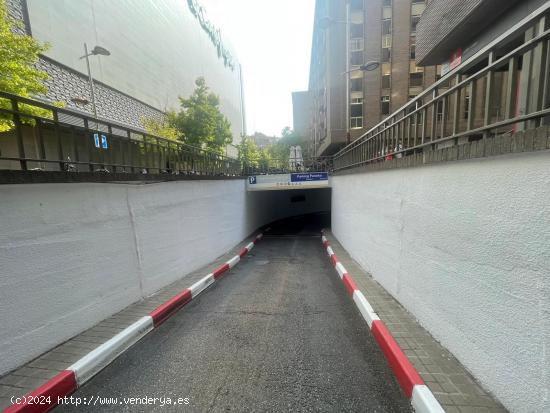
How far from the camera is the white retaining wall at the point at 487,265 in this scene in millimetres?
1891

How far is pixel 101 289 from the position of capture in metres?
4.03

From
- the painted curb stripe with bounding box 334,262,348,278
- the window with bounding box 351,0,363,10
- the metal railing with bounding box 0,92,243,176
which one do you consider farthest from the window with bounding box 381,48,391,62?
the metal railing with bounding box 0,92,243,176

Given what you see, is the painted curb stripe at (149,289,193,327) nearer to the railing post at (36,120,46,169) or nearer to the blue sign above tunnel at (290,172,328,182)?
the railing post at (36,120,46,169)

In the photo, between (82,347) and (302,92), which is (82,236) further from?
(302,92)

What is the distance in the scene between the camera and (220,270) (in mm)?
7320

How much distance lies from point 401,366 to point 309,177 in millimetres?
11793

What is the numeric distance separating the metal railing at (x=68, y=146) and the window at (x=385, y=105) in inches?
909

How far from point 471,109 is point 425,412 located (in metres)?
3.05

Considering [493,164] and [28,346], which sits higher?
[493,164]

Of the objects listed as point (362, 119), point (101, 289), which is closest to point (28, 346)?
point (101, 289)

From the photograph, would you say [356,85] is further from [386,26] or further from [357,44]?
[386,26]

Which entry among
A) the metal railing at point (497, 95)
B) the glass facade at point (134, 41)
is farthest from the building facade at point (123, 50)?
the metal railing at point (497, 95)

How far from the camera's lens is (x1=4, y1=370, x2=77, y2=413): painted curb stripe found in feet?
7.86

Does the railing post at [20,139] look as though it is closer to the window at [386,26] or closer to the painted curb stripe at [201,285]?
the painted curb stripe at [201,285]
